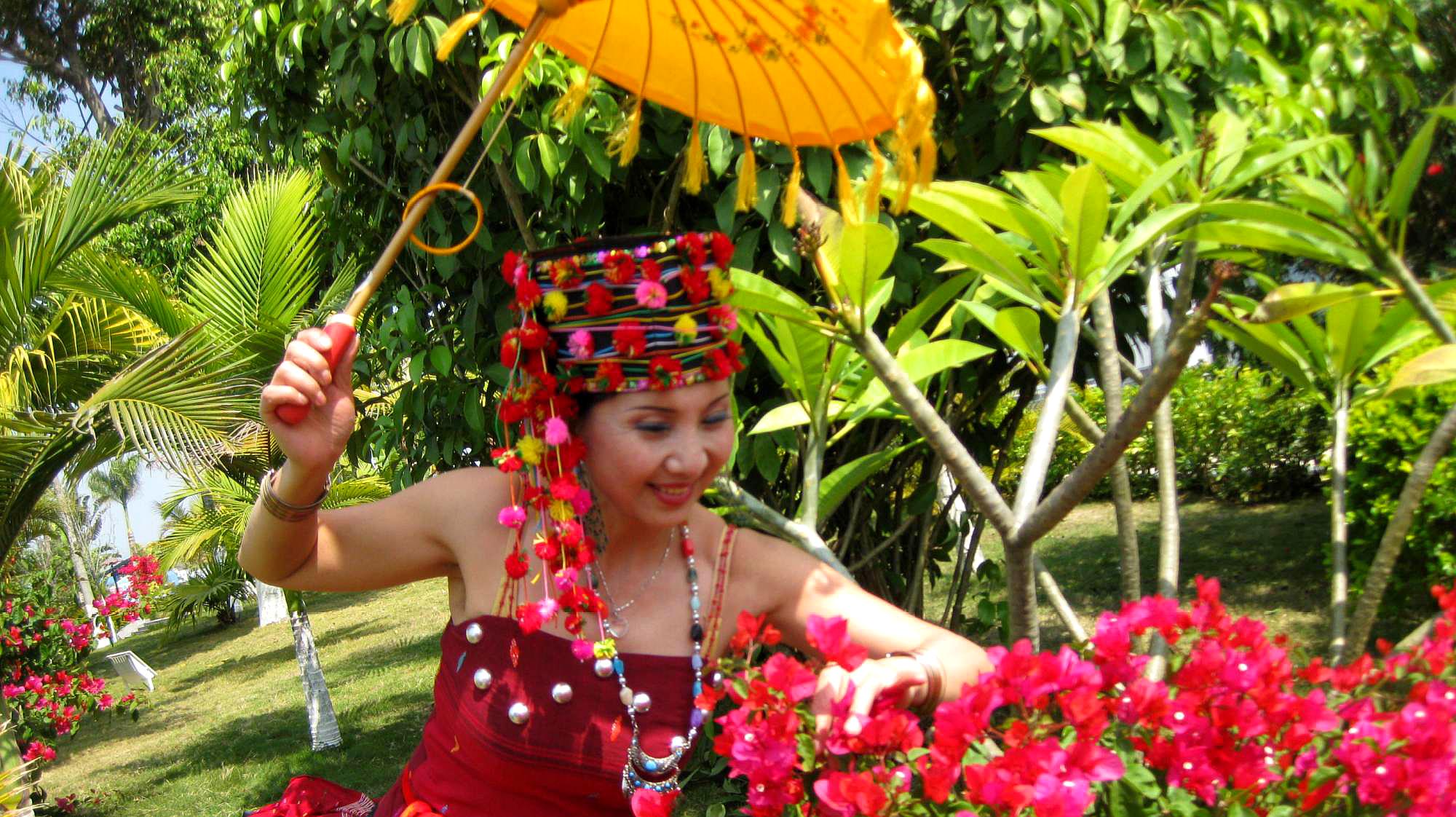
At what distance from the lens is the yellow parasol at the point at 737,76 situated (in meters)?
1.48

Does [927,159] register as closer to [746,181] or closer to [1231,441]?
[746,181]

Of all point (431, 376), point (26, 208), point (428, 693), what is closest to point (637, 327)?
point (431, 376)

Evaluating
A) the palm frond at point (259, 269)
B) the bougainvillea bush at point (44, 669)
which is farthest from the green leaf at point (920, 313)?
the bougainvillea bush at point (44, 669)

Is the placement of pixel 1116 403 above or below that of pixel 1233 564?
above

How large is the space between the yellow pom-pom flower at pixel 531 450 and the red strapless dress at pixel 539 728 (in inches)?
11.5

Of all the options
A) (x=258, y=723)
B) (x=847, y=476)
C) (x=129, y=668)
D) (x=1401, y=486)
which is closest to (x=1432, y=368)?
(x=847, y=476)

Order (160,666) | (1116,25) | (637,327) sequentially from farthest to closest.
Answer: (160,666), (1116,25), (637,327)

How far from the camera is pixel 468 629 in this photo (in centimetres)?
179

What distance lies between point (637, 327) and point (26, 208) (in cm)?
410

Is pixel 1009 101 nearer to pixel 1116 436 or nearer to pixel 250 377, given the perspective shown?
pixel 1116 436

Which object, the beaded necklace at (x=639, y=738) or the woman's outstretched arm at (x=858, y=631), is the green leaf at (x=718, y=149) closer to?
the woman's outstretched arm at (x=858, y=631)

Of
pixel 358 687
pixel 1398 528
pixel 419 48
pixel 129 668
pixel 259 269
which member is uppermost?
pixel 419 48

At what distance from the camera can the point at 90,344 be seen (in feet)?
17.4

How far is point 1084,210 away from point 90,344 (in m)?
5.16
